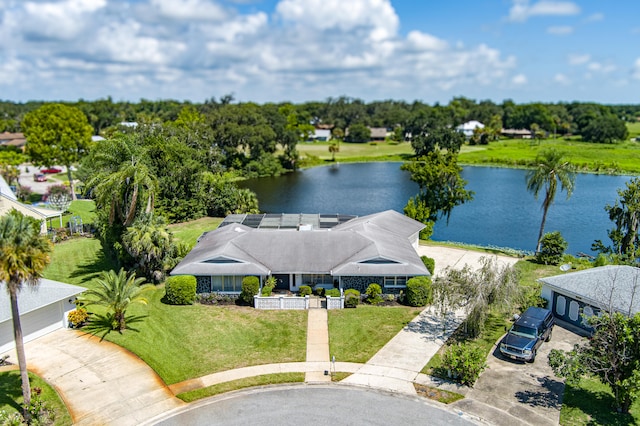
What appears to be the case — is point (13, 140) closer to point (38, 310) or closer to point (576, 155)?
point (38, 310)

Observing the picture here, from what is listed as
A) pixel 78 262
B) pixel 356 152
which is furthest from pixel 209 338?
pixel 356 152

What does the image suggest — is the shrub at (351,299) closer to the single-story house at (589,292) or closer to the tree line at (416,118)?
the single-story house at (589,292)

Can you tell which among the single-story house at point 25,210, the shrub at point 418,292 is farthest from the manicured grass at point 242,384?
the single-story house at point 25,210

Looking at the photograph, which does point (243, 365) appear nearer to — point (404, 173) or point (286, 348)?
point (286, 348)

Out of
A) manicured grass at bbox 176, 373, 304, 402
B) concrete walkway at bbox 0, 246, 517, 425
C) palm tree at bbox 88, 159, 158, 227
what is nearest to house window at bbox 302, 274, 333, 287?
concrete walkway at bbox 0, 246, 517, 425

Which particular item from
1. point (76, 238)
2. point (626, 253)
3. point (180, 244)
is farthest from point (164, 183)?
point (626, 253)

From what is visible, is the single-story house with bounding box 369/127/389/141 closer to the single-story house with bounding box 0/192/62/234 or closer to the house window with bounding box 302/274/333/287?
the single-story house with bounding box 0/192/62/234
